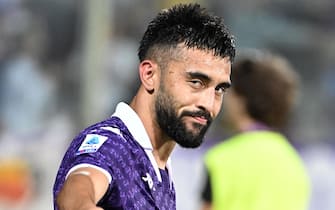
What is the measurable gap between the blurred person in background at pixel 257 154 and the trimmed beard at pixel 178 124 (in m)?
1.71

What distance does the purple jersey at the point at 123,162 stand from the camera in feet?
11.1

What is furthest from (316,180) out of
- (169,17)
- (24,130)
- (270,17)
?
(169,17)

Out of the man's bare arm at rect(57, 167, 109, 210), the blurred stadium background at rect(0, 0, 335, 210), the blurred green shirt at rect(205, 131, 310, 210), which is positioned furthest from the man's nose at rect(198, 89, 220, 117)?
the blurred stadium background at rect(0, 0, 335, 210)

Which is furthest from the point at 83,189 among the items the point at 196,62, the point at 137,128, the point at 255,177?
the point at 255,177


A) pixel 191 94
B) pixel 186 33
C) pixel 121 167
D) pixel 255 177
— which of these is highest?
pixel 255 177

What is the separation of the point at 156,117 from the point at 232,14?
5105 millimetres

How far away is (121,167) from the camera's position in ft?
11.4

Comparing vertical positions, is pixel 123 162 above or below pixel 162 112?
below

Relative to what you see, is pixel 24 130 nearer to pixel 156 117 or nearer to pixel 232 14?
pixel 232 14

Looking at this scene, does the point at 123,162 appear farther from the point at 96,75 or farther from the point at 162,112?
the point at 96,75

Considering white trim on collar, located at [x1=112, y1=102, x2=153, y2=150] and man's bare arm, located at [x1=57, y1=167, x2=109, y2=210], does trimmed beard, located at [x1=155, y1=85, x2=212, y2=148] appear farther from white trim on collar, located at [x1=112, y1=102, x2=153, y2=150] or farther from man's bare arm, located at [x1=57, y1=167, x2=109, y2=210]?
man's bare arm, located at [x1=57, y1=167, x2=109, y2=210]

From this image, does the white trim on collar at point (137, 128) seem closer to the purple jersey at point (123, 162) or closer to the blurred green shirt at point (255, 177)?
the purple jersey at point (123, 162)

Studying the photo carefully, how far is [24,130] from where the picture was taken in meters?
8.69

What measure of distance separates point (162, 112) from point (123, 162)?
0.85ft
